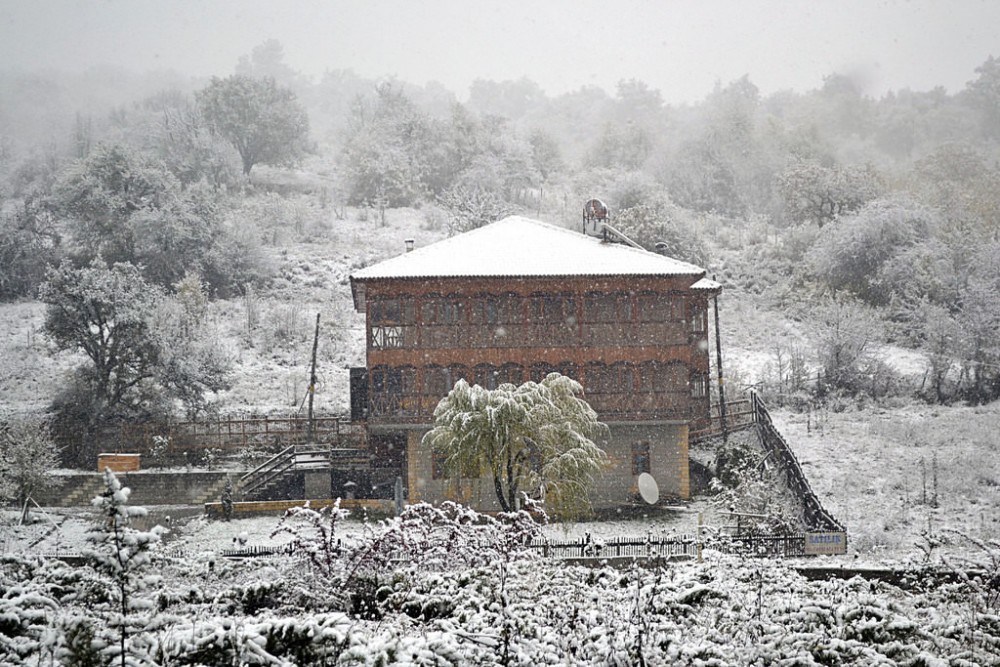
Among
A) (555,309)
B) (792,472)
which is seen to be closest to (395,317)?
(555,309)

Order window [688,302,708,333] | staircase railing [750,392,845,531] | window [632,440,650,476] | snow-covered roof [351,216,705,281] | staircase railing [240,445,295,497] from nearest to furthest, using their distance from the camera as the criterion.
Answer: staircase railing [750,392,845,531], snow-covered roof [351,216,705,281], window [632,440,650,476], staircase railing [240,445,295,497], window [688,302,708,333]

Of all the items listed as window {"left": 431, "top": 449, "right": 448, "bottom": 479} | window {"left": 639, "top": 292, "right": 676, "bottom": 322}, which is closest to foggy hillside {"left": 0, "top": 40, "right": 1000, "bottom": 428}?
window {"left": 431, "top": 449, "right": 448, "bottom": 479}

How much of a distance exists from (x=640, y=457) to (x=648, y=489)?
3.45ft

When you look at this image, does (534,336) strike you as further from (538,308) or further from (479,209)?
(479,209)

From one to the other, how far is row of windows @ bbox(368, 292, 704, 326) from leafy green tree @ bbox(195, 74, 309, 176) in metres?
50.5

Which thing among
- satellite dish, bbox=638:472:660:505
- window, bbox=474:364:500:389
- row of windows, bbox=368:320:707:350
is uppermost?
row of windows, bbox=368:320:707:350

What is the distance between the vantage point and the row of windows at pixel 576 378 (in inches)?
1085

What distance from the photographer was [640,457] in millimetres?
27797

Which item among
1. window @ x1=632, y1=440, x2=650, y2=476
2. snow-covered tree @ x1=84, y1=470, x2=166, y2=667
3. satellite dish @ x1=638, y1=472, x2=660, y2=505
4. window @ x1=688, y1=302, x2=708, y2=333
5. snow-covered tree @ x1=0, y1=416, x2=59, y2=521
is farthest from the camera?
window @ x1=688, y1=302, x2=708, y2=333

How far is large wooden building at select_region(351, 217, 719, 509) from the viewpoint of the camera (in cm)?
2741

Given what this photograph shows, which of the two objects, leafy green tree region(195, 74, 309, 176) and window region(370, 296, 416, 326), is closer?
window region(370, 296, 416, 326)

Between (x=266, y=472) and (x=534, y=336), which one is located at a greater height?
(x=534, y=336)

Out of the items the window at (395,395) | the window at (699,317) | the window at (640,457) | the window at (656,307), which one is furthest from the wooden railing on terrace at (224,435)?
the window at (699,317)

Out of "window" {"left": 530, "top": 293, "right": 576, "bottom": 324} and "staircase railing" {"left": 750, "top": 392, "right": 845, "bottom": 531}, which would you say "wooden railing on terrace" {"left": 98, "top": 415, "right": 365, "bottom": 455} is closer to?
"window" {"left": 530, "top": 293, "right": 576, "bottom": 324}
